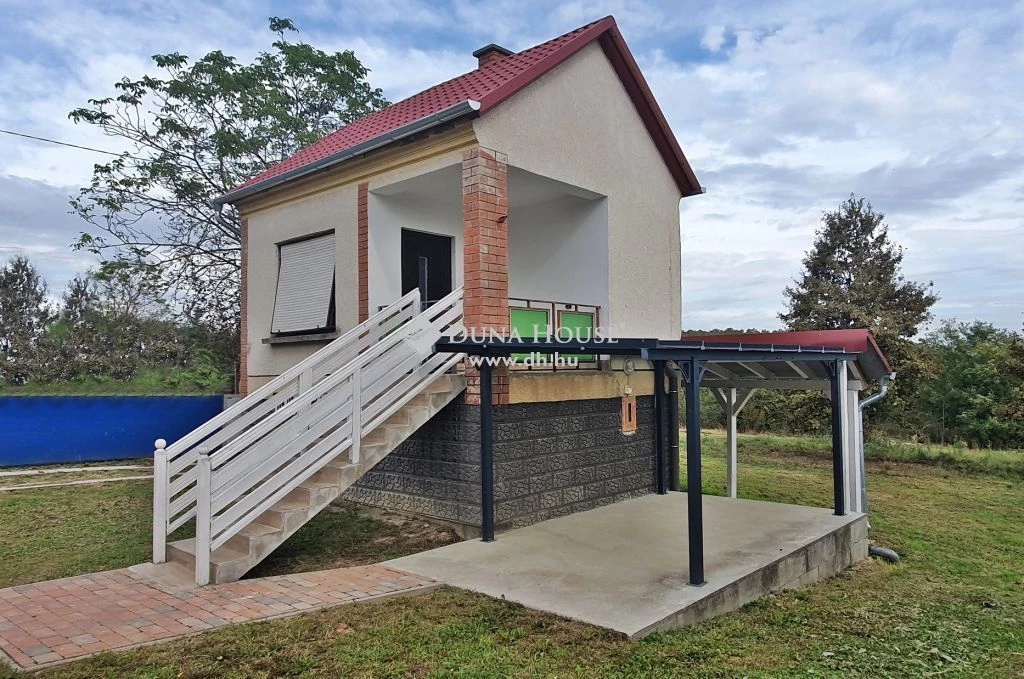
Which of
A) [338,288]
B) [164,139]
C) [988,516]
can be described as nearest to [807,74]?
[988,516]

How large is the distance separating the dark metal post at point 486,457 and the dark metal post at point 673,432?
14.6 feet

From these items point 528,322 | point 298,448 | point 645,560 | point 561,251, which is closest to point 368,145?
point 528,322

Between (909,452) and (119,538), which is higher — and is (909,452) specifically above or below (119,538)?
below

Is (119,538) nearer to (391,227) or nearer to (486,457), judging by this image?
(486,457)

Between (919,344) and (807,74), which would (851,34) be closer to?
(807,74)

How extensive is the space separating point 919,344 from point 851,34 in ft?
46.2

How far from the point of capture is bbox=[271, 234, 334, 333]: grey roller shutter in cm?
940

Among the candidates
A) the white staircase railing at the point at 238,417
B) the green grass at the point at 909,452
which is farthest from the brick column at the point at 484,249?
the green grass at the point at 909,452

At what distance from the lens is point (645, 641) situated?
4.52 m

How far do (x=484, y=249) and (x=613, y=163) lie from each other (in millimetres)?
3299

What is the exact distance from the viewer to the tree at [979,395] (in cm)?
1856

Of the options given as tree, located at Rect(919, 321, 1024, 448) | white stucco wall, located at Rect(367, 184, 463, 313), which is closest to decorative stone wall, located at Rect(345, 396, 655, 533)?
white stucco wall, located at Rect(367, 184, 463, 313)

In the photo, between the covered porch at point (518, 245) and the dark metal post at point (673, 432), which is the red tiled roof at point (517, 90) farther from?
the dark metal post at point (673, 432)

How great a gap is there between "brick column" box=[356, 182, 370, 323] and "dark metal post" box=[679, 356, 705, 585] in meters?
4.52
